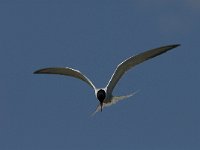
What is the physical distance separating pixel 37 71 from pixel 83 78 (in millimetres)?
1906

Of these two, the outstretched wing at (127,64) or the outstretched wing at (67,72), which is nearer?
the outstretched wing at (127,64)

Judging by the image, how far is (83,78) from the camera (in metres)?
50.3

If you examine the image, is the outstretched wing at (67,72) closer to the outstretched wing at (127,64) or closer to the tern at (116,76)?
the tern at (116,76)

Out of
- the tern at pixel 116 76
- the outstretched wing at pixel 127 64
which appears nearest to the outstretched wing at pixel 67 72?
the tern at pixel 116 76

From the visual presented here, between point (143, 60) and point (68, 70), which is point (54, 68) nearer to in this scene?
point (68, 70)

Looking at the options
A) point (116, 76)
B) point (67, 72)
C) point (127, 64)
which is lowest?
point (116, 76)

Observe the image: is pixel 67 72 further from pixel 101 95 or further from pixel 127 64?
pixel 127 64

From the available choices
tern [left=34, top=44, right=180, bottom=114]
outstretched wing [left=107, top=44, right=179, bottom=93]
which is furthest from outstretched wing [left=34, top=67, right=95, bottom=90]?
outstretched wing [left=107, top=44, right=179, bottom=93]

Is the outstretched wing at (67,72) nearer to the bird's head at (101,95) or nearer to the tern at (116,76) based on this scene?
the tern at (116,76)

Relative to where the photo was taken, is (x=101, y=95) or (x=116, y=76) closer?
(x=101, y=95)

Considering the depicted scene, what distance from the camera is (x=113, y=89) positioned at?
49.8 m

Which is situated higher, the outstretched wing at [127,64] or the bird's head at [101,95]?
the outstretched wing at [127,64]

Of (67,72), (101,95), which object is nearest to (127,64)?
(101,95)

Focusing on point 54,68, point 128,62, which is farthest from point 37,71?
point 128,62
